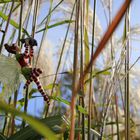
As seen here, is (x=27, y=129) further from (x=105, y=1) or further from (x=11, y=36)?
(x=105, y=1)

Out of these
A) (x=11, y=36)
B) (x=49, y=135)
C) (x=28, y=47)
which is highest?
(x=11, y=36)

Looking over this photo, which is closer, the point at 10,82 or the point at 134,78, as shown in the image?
the point at 10,82

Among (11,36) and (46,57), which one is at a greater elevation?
(46,57)

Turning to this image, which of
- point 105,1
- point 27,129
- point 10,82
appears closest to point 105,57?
point 105,1

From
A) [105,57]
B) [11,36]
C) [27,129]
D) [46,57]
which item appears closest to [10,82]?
[27,129]

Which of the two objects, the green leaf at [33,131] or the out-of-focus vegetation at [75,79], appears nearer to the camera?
the out-of-focus vegetation at [75,79]

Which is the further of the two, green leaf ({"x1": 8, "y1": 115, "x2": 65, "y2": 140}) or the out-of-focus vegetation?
green leaf ({"x1": 8, "y1": 115, "x2": 65, "y2": 140})

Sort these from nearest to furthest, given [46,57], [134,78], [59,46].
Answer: [46,57] < [59,46] < [134,78]

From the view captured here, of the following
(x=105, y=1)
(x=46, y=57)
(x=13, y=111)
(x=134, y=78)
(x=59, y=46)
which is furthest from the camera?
(x=134, y=78)

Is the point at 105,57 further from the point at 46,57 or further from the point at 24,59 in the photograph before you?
the point at 24,59
